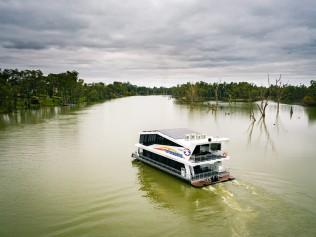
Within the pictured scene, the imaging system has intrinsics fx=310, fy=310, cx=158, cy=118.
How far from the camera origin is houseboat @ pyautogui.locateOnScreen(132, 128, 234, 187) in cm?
2633

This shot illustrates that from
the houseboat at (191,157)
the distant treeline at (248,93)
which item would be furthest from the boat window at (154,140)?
the distant treeline at (248,93)

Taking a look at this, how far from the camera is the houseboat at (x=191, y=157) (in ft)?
86.4

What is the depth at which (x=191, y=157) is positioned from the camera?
2650 centimetres

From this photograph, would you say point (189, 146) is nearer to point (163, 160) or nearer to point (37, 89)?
point (163, 160)

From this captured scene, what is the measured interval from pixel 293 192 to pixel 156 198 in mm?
10836

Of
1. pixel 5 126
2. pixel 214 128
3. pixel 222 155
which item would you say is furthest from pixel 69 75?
pixel 222 155

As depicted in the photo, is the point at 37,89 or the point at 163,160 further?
the point at 37,89

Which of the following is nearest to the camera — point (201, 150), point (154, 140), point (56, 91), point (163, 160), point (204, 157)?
point (204, 157)

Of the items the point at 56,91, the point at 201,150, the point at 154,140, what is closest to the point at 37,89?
the point at 56,91

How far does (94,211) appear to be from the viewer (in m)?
21.2

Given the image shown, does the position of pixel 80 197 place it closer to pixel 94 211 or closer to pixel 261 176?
pixel 94 211

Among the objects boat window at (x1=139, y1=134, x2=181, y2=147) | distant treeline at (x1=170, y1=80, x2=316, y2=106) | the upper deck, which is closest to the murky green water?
the upper deck

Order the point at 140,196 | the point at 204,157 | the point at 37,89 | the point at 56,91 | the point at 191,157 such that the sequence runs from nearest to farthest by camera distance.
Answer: the point at 140,196, the point at 191,157, the point at 204,157, the point at 37,89, the point at 56,91

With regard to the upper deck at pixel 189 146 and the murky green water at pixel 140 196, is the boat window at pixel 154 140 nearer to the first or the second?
the upper deck at pixel 189 146
